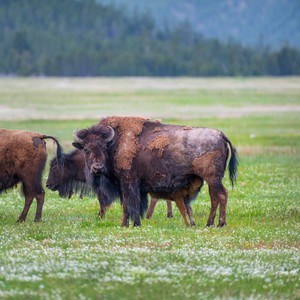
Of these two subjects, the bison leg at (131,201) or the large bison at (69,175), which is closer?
the bison leg at (131,201)

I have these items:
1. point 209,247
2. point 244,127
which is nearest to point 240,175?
point 209,247

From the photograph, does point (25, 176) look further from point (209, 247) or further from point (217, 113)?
point (217, 113)

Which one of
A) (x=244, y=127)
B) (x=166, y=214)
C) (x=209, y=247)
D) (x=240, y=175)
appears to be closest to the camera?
(x=209, y=247)

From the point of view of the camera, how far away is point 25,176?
18.2 meters

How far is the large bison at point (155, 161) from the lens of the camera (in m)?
17.3

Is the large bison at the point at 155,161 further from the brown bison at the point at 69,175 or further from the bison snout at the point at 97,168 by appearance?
the brown bison at the point at 69,175

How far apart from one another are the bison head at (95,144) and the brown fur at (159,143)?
778mm

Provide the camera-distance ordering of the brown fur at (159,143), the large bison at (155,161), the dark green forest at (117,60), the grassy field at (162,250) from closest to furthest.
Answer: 1. the grassy field at (162,250)
2. the large bison at (155,161)
3. the brown fur at (159,143)
4. the dark green forest at (117,60)

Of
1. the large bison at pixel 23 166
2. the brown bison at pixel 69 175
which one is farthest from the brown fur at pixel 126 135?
the brown bison at pixel 69 175

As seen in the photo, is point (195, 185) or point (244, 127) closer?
point (195, 185)

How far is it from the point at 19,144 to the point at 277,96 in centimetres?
7055

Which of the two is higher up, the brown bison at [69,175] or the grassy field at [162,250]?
the brown bison at [69,175]

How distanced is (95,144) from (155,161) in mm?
1205

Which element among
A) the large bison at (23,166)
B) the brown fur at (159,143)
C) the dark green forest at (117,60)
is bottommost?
the large bison at (23,166)
